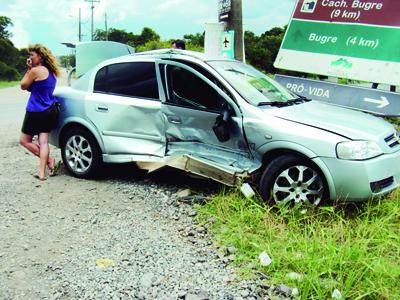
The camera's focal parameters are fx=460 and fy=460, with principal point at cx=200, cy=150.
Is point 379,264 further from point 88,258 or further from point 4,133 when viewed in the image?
point 4,133

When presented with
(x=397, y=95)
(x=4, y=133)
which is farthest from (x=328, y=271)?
(x=4, y=133)

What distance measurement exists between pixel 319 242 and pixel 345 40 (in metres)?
5.00

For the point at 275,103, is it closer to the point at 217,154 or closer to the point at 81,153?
the point at 217,154

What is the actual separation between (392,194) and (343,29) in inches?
155

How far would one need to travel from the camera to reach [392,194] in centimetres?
514

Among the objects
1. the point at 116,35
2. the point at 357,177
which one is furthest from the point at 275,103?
the point at 116,35

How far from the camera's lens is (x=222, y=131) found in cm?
501

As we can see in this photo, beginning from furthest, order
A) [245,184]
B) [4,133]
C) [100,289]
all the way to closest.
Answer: [4,133], [245,184], [100,289]

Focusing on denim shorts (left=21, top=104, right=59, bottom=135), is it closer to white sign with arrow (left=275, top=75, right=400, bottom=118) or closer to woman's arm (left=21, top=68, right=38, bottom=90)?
woman's arm (left=21, top=68, right=38, bottom=90)

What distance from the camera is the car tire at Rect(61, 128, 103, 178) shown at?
6.06m

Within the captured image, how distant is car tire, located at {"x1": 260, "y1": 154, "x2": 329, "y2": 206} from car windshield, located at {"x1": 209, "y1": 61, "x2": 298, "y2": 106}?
81 centimetres

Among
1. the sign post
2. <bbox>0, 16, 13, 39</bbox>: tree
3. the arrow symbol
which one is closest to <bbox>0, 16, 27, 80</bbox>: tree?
<bbox>0, 16, 13, 39</bbox>: tree

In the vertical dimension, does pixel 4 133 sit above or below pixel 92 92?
below

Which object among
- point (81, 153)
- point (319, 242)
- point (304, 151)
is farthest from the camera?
point (81, 153)
